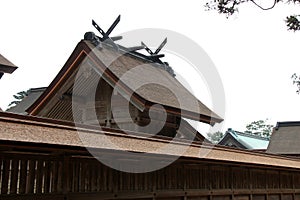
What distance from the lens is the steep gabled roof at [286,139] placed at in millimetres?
31675

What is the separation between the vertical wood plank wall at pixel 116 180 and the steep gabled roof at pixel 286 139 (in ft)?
68.7

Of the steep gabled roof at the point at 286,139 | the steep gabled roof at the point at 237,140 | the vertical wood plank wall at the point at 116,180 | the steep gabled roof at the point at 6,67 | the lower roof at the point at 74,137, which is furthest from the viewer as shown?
the steep gabled roof at the point at 237,140

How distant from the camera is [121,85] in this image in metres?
11.4

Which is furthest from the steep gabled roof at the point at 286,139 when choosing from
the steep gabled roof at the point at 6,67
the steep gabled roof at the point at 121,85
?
the steep gabled roof at the point at 6,67

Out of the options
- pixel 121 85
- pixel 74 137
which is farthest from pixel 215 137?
pixel 74 137

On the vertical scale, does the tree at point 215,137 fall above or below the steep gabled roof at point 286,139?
above

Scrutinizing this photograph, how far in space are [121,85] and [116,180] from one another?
4.76m

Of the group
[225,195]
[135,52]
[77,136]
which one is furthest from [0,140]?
[135,52]

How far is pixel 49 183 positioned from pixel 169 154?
2.49m

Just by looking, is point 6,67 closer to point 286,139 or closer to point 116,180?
point 116,180

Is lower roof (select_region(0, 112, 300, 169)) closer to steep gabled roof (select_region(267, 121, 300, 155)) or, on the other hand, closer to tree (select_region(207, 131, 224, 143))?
steep gabled roof (select_region(267, 121, 300, 155))

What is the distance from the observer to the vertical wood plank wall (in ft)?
18.3

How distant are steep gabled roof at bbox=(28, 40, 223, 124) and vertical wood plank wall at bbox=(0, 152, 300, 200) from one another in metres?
2.83

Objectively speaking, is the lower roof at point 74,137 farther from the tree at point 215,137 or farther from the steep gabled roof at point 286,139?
the tree at point 215,137
